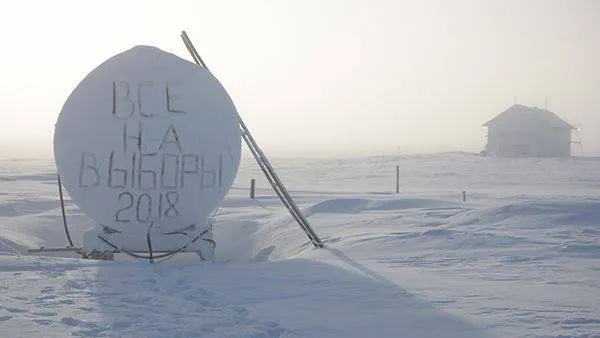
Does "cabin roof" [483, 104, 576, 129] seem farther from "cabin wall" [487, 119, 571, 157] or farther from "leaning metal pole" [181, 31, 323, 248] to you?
"leaning metal pole" [181, 31, 323, 248]

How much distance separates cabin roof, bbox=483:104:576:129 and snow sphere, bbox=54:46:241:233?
48.7 m

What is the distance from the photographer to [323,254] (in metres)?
9.16

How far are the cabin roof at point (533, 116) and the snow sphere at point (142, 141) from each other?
48.7 m

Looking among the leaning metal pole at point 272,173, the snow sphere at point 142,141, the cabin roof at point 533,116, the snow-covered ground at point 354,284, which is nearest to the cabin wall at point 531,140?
the cabin roof at point 533,116

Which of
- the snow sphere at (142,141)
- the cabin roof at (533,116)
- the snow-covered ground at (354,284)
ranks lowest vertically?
the snow-covered ground at (354,284)

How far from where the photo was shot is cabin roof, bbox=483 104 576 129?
53.0 metres

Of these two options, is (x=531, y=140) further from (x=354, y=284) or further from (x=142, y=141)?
(x=354, y=284)

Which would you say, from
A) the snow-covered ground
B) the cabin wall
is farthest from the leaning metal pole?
the cabin wall

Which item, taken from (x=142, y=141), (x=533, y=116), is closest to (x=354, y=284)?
(x=142, y=141)

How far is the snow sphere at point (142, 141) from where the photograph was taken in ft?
28.8

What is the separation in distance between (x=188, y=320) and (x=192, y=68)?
4.88 metres

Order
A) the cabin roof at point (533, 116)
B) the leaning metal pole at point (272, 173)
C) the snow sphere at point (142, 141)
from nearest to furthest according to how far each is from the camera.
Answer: the snow sphere at point (142, 141) → the leaning metal pole at point (272, 173) → the cabin roof at point (533, 116)

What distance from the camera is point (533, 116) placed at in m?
53.0

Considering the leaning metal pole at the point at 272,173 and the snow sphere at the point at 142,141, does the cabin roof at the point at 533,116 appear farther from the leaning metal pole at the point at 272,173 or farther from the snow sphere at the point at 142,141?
the snow sphere at the point at 142,141
